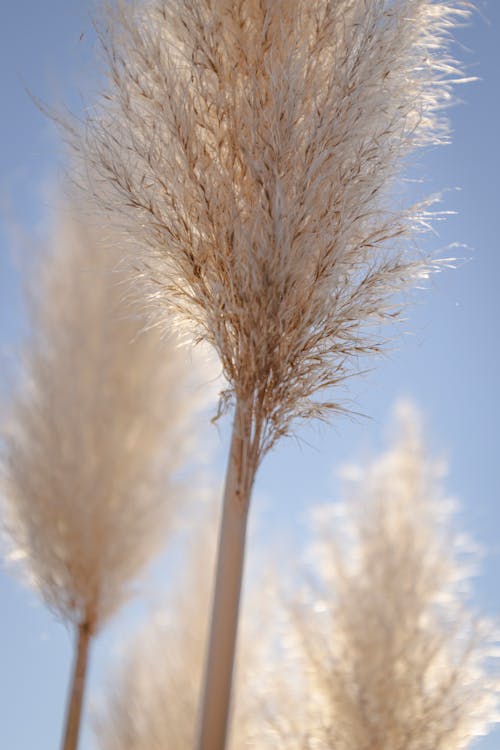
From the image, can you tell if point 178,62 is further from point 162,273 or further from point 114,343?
point 114,343

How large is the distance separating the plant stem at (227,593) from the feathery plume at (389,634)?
1.91 m

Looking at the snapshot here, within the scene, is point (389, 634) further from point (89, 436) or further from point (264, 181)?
point (264, 181)

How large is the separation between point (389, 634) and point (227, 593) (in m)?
2.15

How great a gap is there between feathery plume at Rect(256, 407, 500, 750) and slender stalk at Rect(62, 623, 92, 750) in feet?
2.87

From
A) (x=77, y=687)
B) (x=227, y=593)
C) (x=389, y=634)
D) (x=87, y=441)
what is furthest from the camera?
(x=389, y=634)

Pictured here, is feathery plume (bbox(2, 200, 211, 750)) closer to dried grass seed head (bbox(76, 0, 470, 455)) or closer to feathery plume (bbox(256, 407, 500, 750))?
feathery plume (bbox(256, 407, 500, 750))

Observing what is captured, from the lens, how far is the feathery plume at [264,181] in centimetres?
173

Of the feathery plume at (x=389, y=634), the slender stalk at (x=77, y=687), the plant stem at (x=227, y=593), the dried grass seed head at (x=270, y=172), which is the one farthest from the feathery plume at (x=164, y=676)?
the dried grass seed head at (x=270, y=172)

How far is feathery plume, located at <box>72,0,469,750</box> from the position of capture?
5.66ft

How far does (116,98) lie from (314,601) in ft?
9.02

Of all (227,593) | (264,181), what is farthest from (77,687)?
(264,181)

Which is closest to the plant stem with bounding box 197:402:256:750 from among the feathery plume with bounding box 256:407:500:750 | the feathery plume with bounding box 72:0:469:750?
the feathery plume with bounding box 72:0:469:750

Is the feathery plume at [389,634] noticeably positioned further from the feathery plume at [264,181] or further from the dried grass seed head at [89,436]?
the feathery plume at [264,181]

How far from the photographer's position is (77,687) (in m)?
3.15
